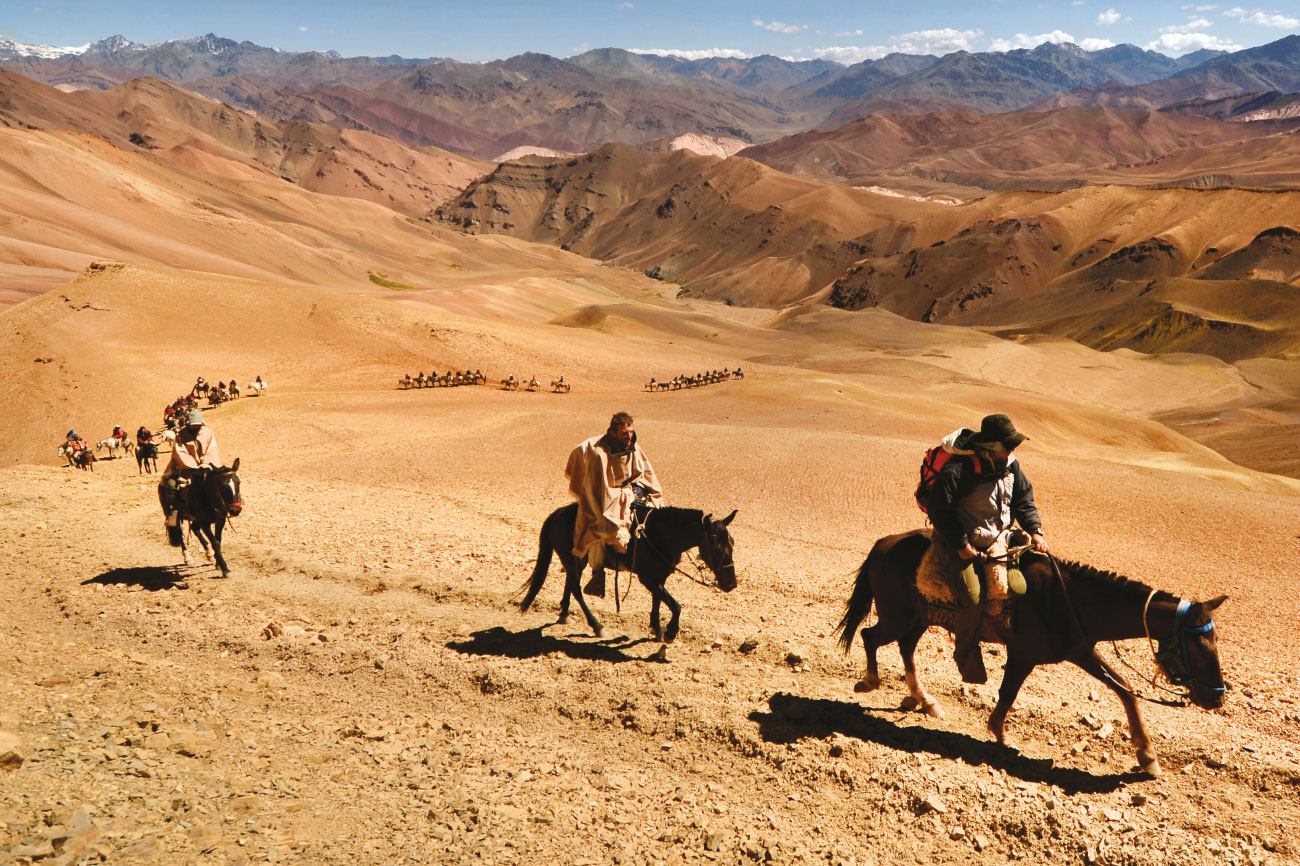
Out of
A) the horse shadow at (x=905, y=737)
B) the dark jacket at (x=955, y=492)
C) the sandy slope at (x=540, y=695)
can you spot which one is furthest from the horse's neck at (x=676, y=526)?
the dark jacket at (x=955, y=492)

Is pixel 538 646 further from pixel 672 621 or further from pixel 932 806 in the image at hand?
pixel 932 806

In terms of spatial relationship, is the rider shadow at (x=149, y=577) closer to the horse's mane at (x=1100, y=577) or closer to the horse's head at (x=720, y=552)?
the horse's head at (x=720, y=552)

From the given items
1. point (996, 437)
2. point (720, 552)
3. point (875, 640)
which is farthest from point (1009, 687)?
point (720, 552)

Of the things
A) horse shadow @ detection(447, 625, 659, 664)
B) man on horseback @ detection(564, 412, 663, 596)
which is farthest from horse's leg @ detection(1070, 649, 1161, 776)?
man on horseback @ detection(564, 412, 663, 596)

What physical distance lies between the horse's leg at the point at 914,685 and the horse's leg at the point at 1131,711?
1554mm

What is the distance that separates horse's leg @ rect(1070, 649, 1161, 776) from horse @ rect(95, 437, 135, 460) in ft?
91.8

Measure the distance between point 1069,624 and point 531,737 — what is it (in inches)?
214

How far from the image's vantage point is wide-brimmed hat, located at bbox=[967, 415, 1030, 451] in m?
7.43

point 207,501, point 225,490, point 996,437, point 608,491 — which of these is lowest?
point 207,501

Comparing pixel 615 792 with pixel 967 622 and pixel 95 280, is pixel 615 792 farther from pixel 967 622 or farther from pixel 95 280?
pixel 95 280

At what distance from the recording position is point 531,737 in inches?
305

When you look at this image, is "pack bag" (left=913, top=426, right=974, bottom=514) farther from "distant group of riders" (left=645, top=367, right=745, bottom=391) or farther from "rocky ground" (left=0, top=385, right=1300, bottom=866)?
"distant group of riders" (left=645, top=367, right=745, bottom=391)

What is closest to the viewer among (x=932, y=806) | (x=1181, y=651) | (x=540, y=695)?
(x=932, y=806)

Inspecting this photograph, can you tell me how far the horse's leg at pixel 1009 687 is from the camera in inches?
302
